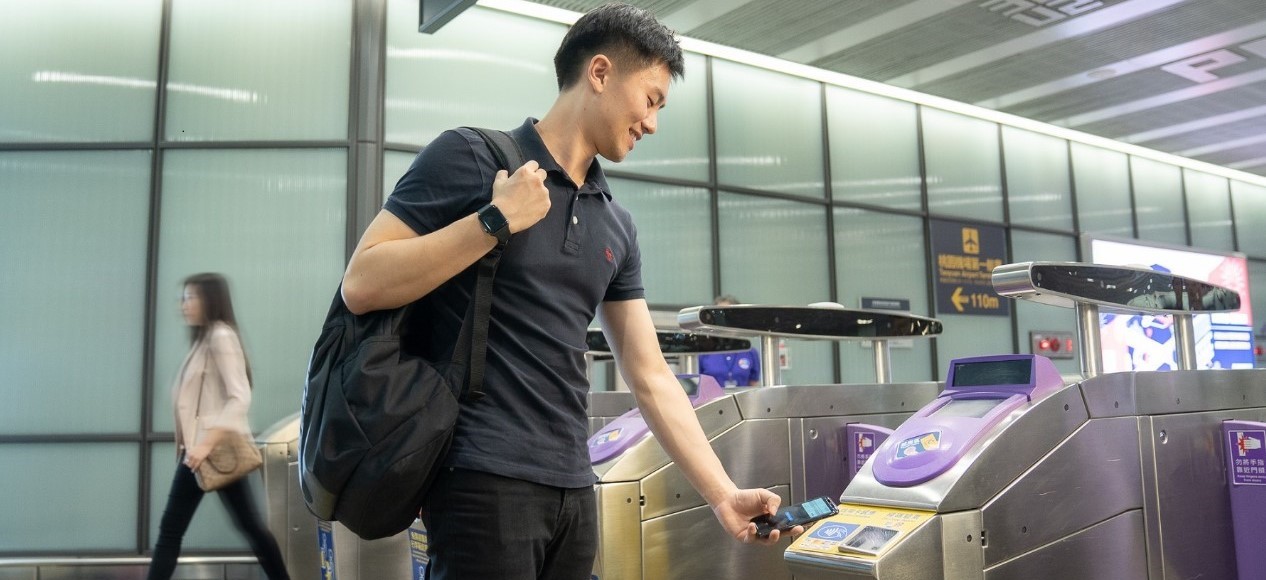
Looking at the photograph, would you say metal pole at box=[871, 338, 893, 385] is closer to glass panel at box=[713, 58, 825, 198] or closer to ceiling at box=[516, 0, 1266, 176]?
ceiling at box=[516, 0, 1266, 176]

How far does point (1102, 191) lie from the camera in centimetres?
958

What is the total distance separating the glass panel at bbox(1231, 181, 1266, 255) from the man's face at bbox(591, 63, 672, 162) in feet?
37.0

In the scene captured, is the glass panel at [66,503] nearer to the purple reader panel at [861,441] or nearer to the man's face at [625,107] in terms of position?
the purple reader panel at [861,441]

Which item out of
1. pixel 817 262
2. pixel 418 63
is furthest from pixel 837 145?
pixel 418 63

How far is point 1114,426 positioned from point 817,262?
5474mm

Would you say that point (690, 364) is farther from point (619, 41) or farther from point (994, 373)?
point (619, 41)

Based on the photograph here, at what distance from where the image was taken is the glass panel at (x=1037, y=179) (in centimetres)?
883

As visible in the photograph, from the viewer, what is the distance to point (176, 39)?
19.2ft

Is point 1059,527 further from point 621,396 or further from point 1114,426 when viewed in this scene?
point 621,396

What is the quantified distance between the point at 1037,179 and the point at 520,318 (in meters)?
8.60

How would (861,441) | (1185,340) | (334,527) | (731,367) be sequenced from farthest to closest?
(731,367)
(334,527)
(861,441)
(1185,340)

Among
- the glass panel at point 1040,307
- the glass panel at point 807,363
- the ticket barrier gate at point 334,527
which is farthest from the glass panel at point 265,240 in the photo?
the glass panel at point 1040,307

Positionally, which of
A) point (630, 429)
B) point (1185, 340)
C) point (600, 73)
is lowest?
point (630, 429)

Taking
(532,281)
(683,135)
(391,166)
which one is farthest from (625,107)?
(683,135)
